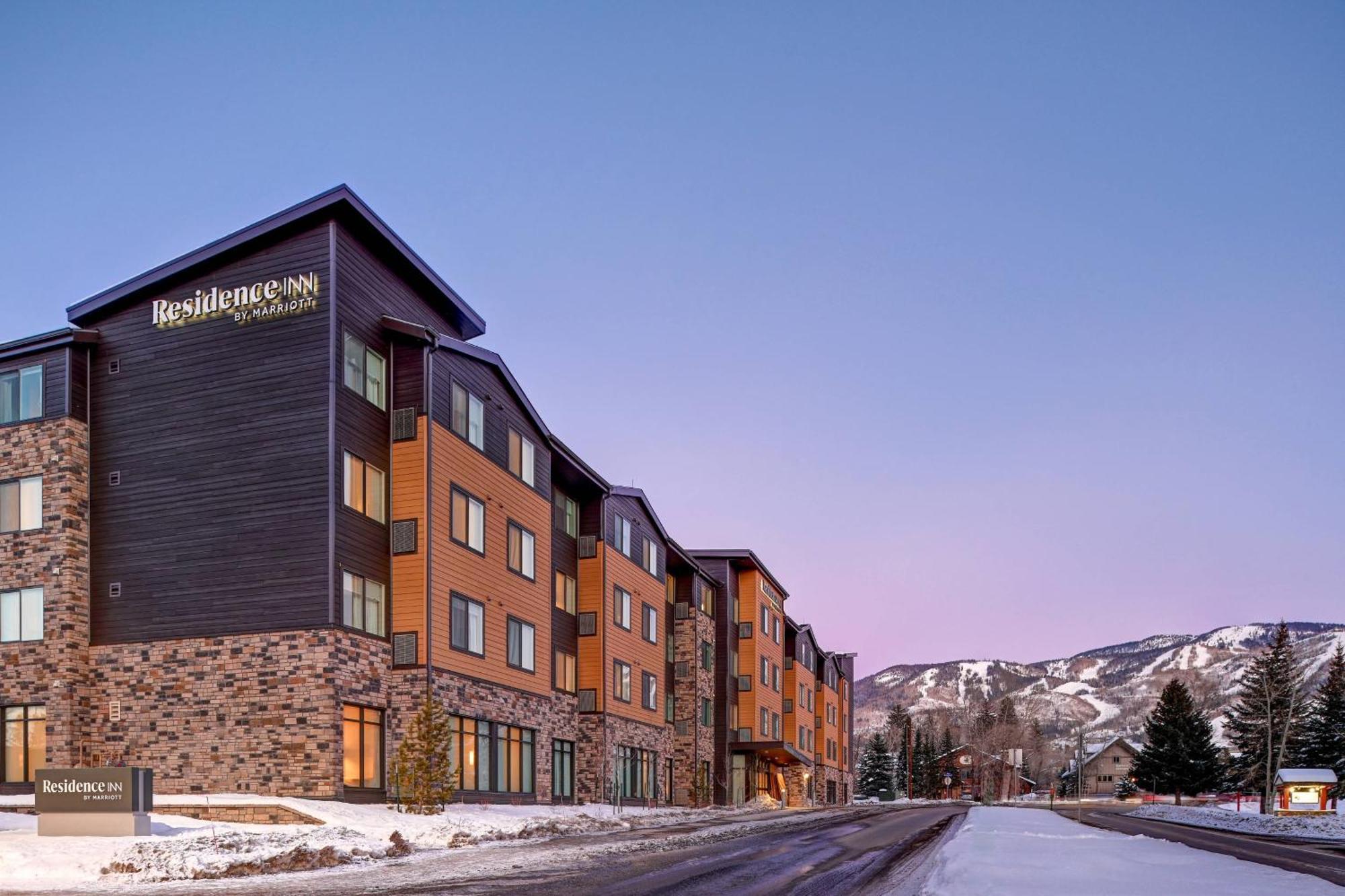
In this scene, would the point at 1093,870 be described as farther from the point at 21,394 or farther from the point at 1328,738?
the point at 1328,738

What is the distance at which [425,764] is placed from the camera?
107ft

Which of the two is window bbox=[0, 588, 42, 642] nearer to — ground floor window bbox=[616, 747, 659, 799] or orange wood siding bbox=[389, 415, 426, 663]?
orange wood siding bbox=[389, 415, 426, 663]

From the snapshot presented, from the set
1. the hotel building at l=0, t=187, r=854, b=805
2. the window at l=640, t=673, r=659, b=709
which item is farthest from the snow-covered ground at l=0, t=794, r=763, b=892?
the window at l=640, t=673, r=659, b=709

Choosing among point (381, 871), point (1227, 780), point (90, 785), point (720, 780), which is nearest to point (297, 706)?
point (90, 785)

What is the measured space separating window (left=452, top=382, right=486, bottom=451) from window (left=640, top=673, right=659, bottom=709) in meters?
20.1

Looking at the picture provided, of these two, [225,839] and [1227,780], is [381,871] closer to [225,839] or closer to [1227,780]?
[225,839]

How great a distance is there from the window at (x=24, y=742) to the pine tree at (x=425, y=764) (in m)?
9.80

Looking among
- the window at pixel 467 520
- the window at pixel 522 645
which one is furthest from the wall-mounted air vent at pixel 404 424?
the window at pixel 522 645

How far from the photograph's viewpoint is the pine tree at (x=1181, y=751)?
96938 millimetres

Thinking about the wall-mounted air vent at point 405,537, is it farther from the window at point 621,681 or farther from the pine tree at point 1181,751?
the pine tree at point 1181,751

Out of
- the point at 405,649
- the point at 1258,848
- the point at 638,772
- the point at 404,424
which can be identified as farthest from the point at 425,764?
the point at 638,772

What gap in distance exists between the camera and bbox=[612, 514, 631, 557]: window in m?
53.1

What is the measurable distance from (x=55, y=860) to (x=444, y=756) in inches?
567

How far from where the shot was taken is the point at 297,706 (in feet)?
104
